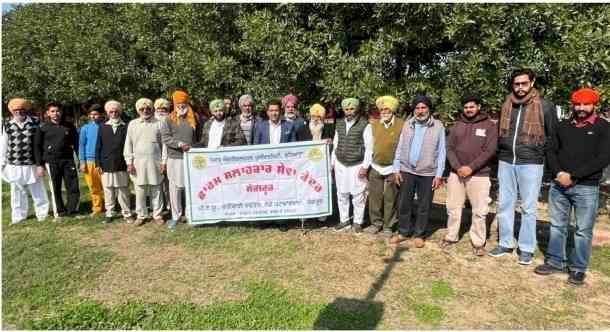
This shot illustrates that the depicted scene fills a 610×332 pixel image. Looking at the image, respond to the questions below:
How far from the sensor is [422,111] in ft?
17.2

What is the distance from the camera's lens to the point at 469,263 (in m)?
4.95

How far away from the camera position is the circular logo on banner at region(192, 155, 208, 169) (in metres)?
5.91

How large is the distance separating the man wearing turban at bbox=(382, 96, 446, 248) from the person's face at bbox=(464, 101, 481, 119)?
0.36 m

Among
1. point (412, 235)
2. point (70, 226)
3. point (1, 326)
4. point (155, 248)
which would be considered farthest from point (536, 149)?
point (70, 226)

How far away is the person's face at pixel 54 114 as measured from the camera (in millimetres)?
6875

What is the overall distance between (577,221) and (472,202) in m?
1.16

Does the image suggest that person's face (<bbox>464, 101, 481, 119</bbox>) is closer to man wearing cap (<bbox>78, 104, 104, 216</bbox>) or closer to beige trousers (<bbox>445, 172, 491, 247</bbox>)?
beige trousers (<bbox>445, 172, 491, 247</bbox>)

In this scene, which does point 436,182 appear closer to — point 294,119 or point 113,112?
point 294,119

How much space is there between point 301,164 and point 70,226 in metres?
3.88

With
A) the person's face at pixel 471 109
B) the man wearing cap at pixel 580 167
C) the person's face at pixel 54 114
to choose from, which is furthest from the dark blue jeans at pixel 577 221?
the person's face at pixel 54 114

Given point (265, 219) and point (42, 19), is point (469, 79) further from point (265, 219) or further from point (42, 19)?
point (42, 19)

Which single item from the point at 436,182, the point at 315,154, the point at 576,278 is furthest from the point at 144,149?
the point at 576,278

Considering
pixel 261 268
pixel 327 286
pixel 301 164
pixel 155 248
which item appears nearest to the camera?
pixel 327 286

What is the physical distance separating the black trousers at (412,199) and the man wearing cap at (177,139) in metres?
3.17
